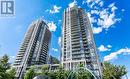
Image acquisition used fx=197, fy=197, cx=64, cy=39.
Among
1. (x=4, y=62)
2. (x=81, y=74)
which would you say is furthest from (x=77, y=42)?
(x=4, y=62)

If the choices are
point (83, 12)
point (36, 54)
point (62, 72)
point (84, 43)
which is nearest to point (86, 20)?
point (83, 12)

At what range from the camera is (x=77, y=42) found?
114 m

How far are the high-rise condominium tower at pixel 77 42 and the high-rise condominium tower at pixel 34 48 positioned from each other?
71.4 feet

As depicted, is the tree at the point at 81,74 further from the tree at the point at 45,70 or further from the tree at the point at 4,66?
the tree at the point at 4,66

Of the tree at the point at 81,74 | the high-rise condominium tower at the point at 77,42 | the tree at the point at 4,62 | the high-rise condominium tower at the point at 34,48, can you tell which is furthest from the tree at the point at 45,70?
the high-rise condominium tower at the point at 34,48

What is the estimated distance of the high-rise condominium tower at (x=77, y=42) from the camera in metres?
104

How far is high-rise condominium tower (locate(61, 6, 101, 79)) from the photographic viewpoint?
104438mm

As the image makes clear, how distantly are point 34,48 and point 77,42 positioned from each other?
3513 cm

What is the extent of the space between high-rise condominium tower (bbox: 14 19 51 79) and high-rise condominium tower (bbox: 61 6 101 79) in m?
21.8

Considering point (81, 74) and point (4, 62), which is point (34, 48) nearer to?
point (81, 74)

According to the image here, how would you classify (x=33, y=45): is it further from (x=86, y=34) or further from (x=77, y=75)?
(x=77, y=75)

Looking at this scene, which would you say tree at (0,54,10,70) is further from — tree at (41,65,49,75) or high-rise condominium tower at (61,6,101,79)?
high-rise condominium tower at (61,6,101,79)

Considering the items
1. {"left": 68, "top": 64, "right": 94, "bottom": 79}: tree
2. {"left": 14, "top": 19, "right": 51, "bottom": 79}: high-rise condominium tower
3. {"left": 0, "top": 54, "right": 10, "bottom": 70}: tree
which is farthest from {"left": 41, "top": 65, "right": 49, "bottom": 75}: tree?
{"left": 14, "top": 19, "right": 51, "bottom": 79}: high-rise condominium tower

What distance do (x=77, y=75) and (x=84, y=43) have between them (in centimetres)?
5215
